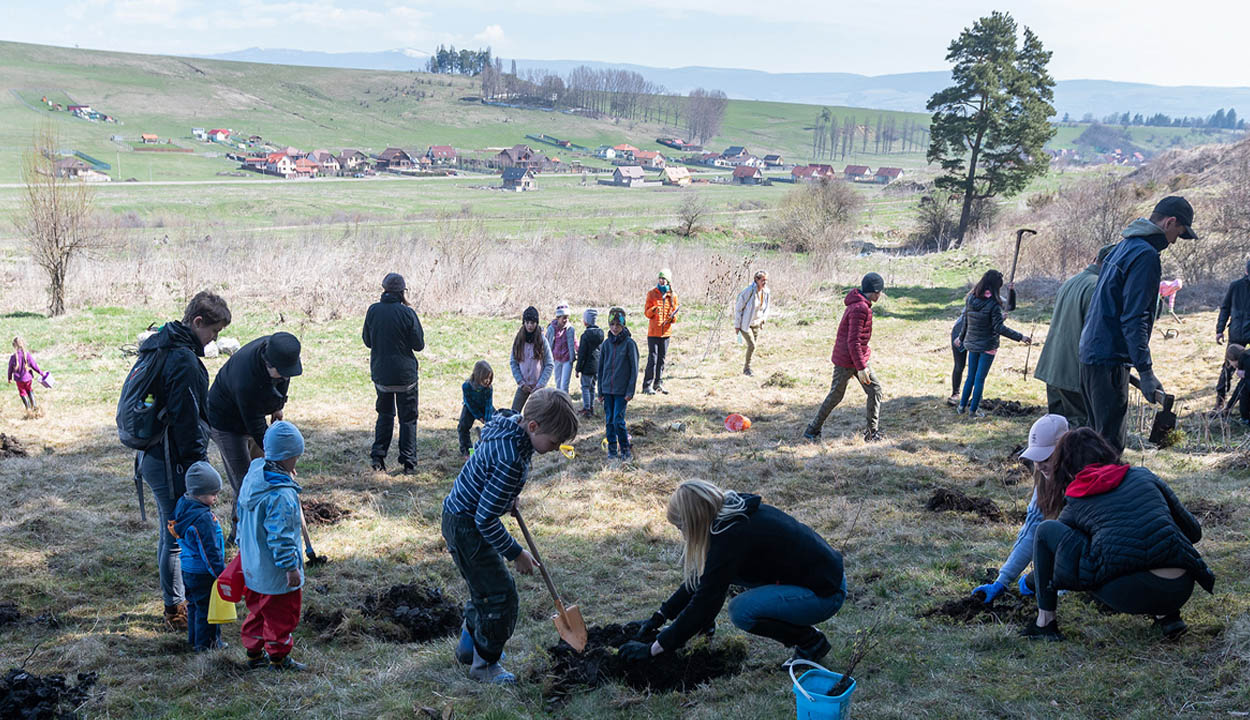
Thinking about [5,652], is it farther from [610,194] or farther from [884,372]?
[610,194]

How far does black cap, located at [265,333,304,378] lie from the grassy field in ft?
5.35

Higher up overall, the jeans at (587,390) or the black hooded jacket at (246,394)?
the black hooded jacket at (246,394)

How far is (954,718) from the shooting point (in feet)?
11.5

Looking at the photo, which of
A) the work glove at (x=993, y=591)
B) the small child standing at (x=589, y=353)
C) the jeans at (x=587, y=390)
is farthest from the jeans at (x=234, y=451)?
the jeans at (x=587, y=390)

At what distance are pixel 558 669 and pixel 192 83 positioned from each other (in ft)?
483

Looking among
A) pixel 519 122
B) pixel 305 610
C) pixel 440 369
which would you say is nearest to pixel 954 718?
pixel 305 610

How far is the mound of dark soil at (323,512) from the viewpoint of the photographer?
23.2 feet

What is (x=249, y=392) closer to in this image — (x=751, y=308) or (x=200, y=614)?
(x=200, y=614)

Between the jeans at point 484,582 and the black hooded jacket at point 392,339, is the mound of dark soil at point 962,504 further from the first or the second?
the black hooded jacket at point 392,339

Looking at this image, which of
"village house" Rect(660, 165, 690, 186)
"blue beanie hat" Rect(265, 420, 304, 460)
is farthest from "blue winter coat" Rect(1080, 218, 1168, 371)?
"village house" Rect(660, 165, 690, 186)

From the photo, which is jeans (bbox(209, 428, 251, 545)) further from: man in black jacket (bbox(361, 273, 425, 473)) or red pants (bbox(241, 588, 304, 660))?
man in black jacket (bbox(361, 273, 425, 473))

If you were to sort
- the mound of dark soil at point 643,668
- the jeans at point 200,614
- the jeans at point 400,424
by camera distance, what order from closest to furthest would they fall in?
the mound of dark soil at point 643,668
the jeans at point 200,614
the jeans at point 400,424

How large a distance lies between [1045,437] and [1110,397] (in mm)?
1280

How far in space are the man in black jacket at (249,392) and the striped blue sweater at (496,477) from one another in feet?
6.99
